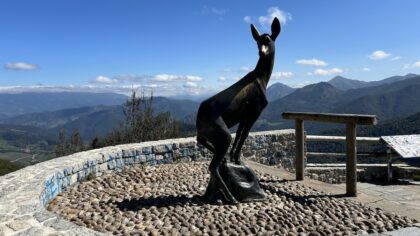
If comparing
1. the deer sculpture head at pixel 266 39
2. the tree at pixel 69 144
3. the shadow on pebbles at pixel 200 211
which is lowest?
the tree at pixel 69 144

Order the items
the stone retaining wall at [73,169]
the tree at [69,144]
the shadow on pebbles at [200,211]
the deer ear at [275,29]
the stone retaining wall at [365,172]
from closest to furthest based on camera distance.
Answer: the stone retaining wall at [73,169] < the shadow on pebbles at [200,211] < the deer ear at [275,29] < the stone retaining wall at [365,172] < the tree at [69,144]

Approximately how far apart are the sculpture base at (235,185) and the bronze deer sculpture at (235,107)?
0.38 feet

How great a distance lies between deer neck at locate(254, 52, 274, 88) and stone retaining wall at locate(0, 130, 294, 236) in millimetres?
3456

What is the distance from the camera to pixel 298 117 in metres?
A: 7.71

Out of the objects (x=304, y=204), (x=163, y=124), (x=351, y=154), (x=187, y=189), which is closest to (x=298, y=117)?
(x=351, y=154)

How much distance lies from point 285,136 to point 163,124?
6931mm

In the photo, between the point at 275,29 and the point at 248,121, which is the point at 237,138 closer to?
the point at 248,121

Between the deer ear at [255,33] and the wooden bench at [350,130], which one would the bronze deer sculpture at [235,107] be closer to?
the deer ear at [255,33]

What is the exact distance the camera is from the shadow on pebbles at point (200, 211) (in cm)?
485

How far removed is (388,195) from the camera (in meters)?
7.41

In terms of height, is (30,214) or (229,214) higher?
(30,214)

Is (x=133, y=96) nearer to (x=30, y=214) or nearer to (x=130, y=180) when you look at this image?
(x=130, y=180)

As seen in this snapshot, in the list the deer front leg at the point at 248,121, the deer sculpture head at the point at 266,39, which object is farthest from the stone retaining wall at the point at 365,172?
the deer sculpture head at the point at 266,39

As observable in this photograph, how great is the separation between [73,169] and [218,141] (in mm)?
2894
